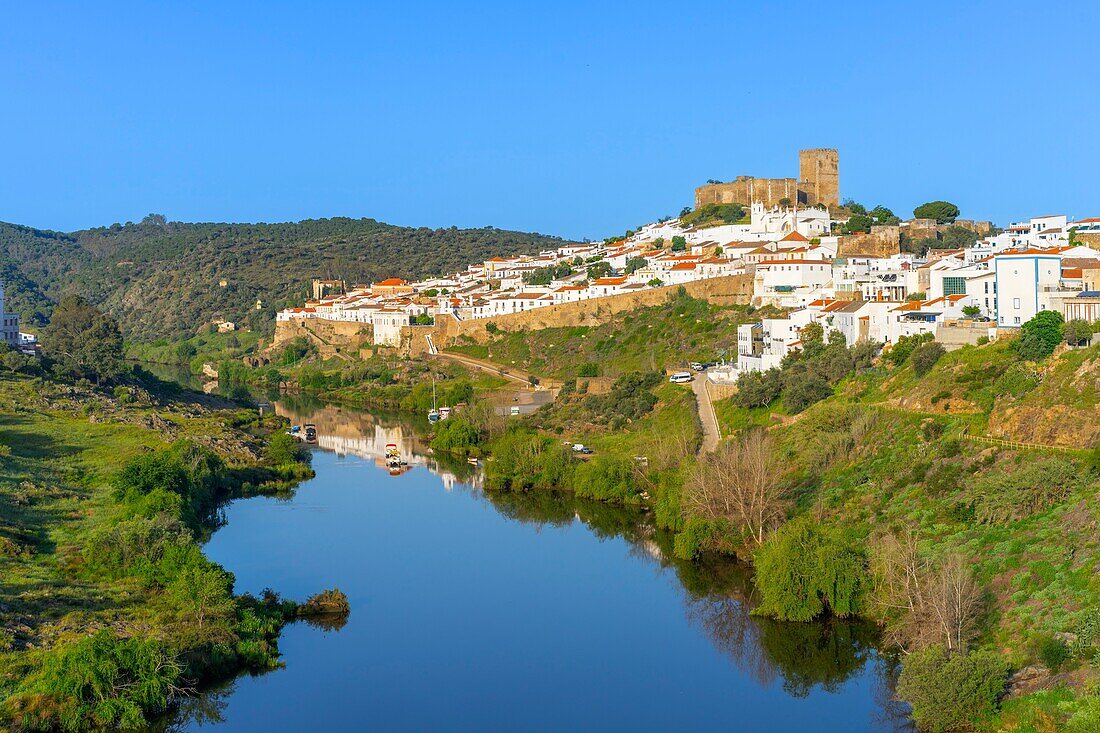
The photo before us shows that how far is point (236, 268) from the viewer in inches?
4299

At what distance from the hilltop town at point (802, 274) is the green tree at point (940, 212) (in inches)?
3.6

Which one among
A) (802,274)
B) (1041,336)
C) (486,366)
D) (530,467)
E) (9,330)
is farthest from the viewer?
(9,330)

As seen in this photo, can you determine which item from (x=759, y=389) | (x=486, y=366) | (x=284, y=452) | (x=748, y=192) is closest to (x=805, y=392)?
(x=759, y=389)

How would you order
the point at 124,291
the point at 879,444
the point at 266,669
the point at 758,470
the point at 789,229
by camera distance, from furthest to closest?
the point at 124,291
the point at 789,229
the point at 879,444
the point at 758,470
the point at 266,669

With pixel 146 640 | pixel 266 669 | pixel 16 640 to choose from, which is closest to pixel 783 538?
pixel 266 669

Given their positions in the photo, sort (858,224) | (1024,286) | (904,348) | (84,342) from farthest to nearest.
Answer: (858,224) → (84,342) → (904,348) → (1024,286)

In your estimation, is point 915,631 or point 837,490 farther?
point 837,490

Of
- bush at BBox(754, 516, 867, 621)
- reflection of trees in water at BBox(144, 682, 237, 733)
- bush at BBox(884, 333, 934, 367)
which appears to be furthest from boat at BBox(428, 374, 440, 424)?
reflection of trees in water at BBox(144, 682, 237, 733)

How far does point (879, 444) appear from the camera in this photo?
28.6 metres

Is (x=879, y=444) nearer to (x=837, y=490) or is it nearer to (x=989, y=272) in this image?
(x=837, y=490)

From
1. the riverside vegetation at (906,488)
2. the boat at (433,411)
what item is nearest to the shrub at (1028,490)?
the riverside vegetation at (906,488)

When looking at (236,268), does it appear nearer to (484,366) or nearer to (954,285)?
(484,366)

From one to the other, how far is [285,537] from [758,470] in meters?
11.0

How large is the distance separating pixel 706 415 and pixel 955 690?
20.7 m
